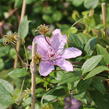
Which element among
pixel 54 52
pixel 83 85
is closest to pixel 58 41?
pixel 54 52

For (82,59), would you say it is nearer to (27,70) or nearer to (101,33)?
(27,70)

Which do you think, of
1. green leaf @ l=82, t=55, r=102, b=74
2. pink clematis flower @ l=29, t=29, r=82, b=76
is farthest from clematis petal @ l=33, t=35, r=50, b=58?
green leaf @ l=82, t=55, r=102, b=74

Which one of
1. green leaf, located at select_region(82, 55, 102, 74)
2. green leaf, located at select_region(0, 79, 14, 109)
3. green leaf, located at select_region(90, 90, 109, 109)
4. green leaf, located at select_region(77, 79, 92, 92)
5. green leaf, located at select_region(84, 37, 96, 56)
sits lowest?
green leaf, located at select_region(90, 90, 109, 109)

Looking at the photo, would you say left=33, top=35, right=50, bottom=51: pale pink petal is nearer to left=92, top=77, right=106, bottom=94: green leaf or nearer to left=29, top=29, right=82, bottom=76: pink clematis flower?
left=29, top=29, right=82, bottom=76: pink clematis flower

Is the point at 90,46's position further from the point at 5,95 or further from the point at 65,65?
the point at 5,95

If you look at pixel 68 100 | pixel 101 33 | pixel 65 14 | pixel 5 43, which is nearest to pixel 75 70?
pixel 5 43

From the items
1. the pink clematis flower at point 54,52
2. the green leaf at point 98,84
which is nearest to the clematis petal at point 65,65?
the pink clematis flower at point 54,52
